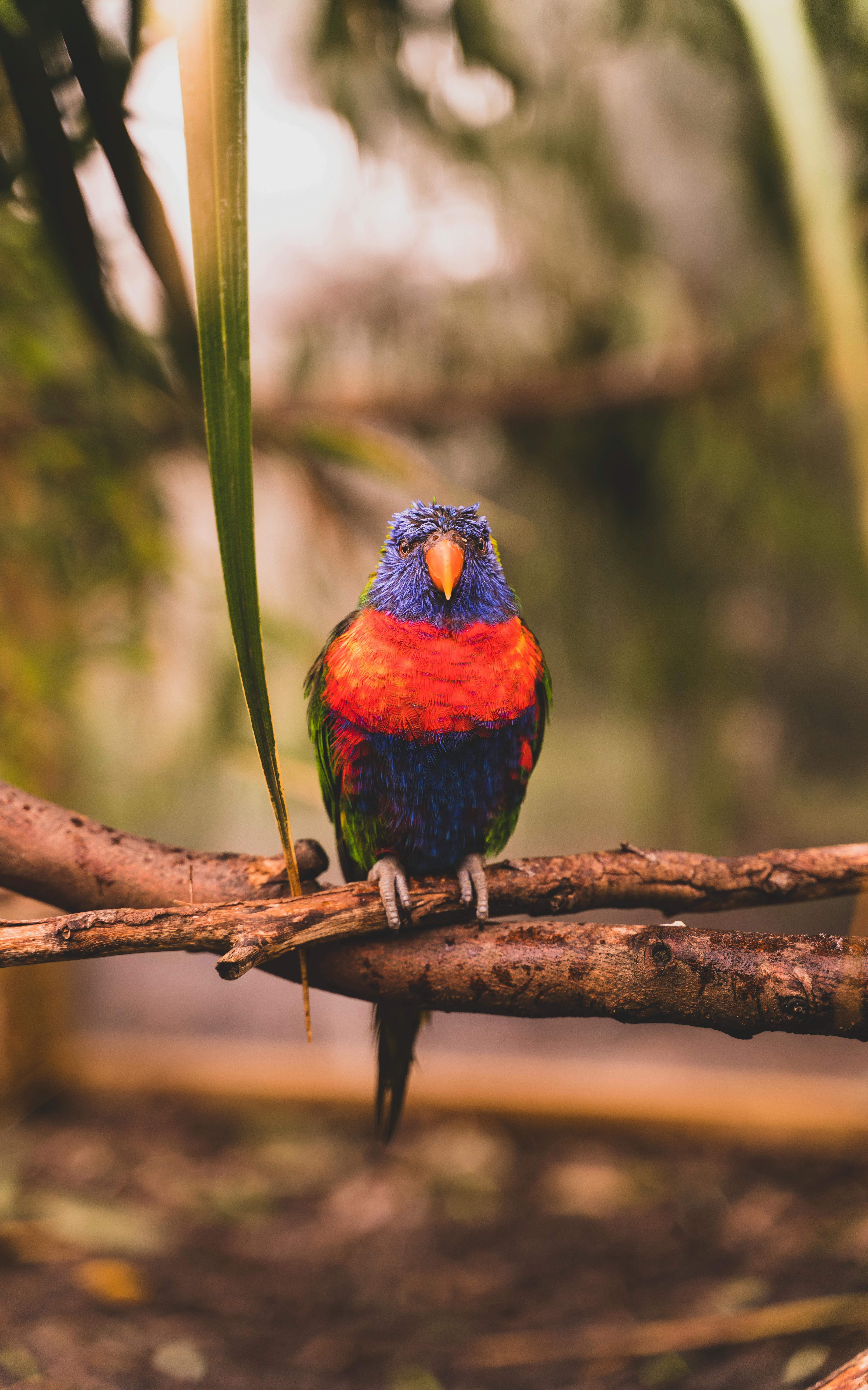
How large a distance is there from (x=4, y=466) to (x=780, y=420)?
1972 mm

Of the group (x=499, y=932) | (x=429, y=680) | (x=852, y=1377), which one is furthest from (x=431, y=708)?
(x=852, y=1377)

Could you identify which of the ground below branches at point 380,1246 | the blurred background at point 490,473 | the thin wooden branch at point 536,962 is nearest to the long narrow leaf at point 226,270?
the thin wooden branch at point 536,962

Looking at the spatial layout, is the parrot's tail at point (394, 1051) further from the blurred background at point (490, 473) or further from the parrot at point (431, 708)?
the blurred background at point (490, 473)

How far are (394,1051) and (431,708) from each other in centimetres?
57

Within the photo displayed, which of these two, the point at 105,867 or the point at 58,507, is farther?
the point at 58,507

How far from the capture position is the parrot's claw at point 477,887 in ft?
2.85

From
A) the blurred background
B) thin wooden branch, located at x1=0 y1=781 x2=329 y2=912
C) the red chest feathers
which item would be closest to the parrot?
the red chest feathers

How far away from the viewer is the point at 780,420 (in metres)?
1.89

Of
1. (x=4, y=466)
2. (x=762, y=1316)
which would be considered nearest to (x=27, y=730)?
(x=4, y=466)

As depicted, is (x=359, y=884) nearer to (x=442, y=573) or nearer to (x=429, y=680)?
(x=429, y=680)

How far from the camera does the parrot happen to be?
90cm

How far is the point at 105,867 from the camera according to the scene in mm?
840

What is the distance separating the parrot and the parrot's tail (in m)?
0.18

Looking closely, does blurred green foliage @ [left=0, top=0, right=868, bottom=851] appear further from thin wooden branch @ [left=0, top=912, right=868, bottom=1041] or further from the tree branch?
thin wooden branch @ [left=0, top=912, right=868, bottom=1041]
